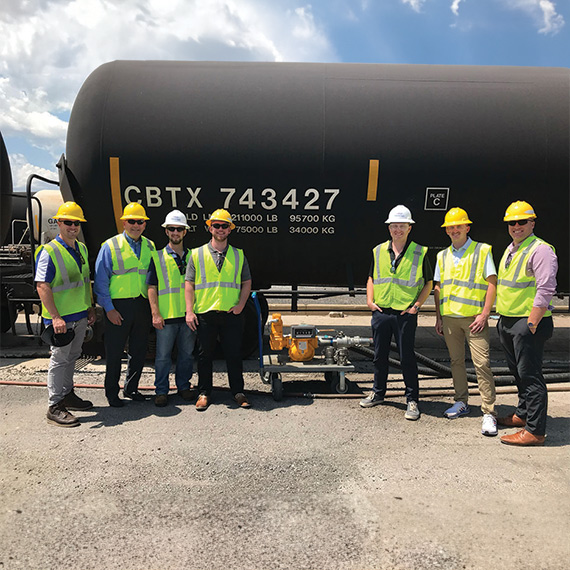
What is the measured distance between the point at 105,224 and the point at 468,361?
560 centimetres

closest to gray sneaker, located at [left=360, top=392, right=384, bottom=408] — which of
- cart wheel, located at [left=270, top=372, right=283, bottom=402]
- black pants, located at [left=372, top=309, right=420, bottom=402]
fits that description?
black pants, located at [left=372, top=309, right=420, bottom=402]

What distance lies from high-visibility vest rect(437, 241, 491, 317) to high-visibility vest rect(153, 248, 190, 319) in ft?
9.14

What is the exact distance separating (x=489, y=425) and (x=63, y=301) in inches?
170

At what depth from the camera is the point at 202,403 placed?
475cm

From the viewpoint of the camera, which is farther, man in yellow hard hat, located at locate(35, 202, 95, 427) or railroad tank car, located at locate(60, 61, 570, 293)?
railroad tank car, located at locate(60, 61, 570, 293)

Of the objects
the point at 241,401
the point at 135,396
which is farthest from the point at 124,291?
the point at 241,401

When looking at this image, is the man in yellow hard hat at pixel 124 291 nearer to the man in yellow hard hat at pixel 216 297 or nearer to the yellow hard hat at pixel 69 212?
the yellow hard hat at pixel 69 212

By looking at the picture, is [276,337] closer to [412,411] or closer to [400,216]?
[412,411]

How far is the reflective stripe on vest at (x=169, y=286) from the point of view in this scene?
4848mm

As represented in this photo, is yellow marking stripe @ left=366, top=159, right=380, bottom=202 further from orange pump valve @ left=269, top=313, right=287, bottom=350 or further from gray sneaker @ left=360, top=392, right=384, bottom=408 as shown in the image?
gray sneaker @ left=360, top=392, right=384, bottom=408

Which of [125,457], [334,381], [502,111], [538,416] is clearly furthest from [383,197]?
[125,457]

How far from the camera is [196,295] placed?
4.79m

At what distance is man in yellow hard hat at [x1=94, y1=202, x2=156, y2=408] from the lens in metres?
4.71

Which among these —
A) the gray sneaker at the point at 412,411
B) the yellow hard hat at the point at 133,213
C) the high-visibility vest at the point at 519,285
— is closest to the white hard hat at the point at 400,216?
the high-visibility vest at the point at 519,285
